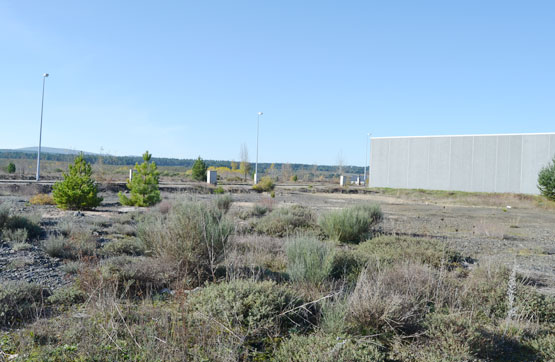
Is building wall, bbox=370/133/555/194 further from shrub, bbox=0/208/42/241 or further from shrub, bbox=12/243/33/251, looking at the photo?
shrub, bbox=12/243/33/251

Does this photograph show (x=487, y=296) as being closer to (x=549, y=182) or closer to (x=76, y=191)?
(x=76, y=191)

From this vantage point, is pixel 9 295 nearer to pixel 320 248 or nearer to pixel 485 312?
pixel 320 248

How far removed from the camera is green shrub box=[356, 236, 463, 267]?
8.54 m

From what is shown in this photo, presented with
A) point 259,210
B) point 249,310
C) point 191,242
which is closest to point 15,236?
point 191,242

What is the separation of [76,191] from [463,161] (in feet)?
135

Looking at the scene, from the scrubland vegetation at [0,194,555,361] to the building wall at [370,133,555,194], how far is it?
40.9m

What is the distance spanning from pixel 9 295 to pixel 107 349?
2202mm

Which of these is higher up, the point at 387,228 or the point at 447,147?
the point at 447,147

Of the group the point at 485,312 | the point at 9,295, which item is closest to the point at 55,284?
the point at 9,295

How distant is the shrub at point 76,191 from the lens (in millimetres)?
17797

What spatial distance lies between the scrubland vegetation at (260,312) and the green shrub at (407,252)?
0.38 m

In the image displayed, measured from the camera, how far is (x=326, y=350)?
13.8ft

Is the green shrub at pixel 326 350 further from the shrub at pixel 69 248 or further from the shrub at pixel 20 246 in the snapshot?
the shrub at pixel 20 246

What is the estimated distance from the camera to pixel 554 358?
Answer: 4746mm
